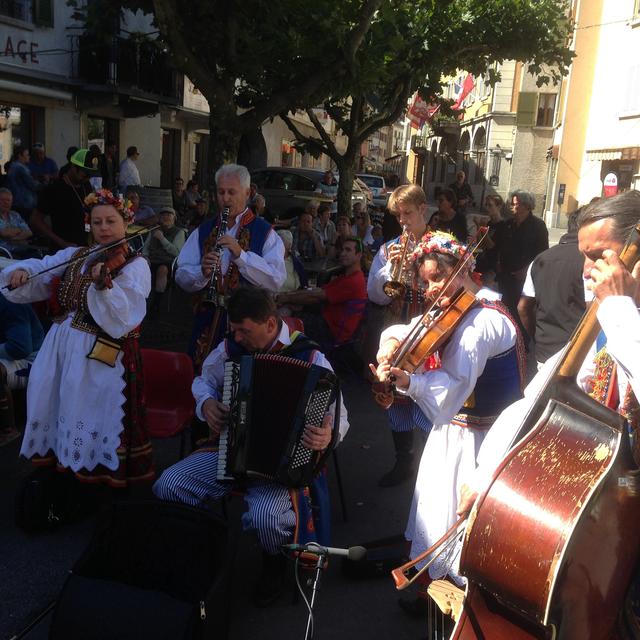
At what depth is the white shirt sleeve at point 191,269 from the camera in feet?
13.2

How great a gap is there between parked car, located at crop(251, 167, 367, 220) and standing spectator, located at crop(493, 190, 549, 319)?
29.9 ft

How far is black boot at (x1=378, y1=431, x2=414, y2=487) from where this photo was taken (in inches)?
Result: 166

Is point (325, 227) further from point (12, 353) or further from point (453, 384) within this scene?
point (453, 384)

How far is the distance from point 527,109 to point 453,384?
32723mm

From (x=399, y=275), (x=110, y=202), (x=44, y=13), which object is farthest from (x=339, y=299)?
(x=44, y=13)

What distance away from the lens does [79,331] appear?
3318 mm

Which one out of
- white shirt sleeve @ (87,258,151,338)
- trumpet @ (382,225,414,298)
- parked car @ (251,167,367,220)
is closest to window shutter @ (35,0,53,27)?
parked car @ (251,167,367,220)

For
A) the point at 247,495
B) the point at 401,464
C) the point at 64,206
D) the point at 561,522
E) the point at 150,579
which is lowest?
the point at 401,464

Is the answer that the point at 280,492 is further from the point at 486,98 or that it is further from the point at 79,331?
the point at 486,98

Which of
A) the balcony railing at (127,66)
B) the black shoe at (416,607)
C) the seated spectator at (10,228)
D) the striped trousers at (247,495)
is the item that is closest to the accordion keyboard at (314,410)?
the striped trousers at (247,495)

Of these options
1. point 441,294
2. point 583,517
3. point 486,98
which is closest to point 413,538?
point 441,294

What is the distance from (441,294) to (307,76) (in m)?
7.29

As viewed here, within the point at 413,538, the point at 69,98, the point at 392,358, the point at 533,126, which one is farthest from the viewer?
the point at 533,126

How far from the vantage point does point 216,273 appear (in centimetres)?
392
